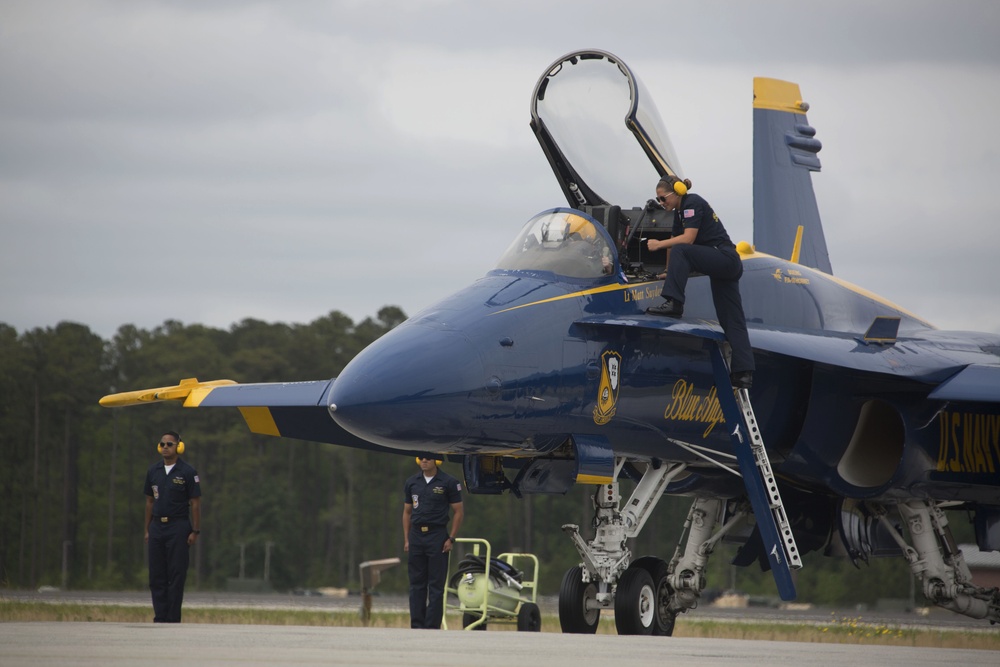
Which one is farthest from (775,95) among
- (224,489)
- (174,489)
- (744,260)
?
(224,489)

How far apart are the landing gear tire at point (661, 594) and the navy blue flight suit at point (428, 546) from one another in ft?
5.97

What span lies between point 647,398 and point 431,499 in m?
2.69

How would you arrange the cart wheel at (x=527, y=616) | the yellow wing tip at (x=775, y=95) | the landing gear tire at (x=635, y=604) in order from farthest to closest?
the yellow wing tip at (x=775, y=95) < the cart wheel at (x=527, y=616) < the landing gear tire at (x=635, y=604)

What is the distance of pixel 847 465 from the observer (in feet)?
36.1

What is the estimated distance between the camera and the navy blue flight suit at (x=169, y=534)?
36.2 feet

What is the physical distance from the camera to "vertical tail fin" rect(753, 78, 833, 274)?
15320mm

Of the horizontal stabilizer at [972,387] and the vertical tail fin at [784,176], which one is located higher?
the vertical tail fin at [784,176]

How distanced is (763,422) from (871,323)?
2197mm

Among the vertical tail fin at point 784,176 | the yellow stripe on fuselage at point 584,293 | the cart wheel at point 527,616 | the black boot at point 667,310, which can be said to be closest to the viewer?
the yellow stripe on fuselage at point 584,293

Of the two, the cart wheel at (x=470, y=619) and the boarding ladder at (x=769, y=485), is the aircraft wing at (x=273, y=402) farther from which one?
the boarding ladder at (x=769, y=485)

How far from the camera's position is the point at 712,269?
9281 millimetres

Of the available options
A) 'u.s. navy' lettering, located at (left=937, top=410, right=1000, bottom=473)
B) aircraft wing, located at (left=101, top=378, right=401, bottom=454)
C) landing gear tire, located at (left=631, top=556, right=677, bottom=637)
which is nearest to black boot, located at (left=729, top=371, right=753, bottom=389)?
landing gear tire, located at (left=631, top=556, right=677, bottom=637)

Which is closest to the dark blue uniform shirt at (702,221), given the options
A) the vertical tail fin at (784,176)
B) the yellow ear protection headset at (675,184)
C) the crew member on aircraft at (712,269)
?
the crew member on aircraft at (712,269)

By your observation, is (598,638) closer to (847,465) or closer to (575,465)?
(575,465)
